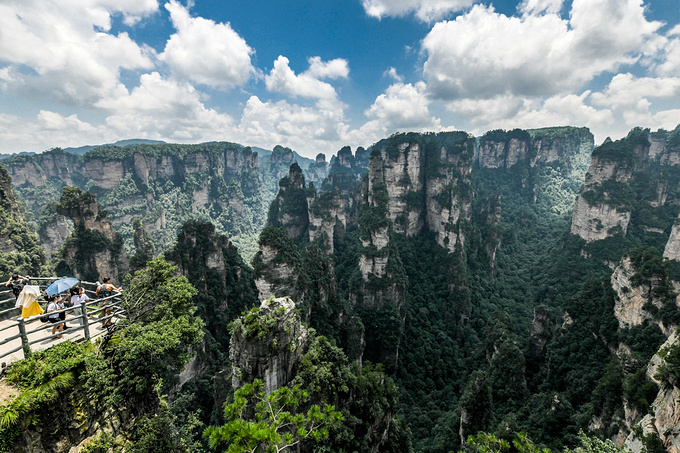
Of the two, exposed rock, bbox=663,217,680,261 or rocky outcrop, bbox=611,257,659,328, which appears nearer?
rocky outcrop, bbox=611,257,659,328

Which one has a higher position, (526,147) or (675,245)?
(526,147)

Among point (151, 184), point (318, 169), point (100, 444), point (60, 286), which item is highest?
point (318, 169)

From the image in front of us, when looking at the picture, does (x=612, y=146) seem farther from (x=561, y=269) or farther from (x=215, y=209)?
(x=215, y=209)

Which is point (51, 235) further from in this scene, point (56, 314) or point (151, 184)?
point (56, 314)

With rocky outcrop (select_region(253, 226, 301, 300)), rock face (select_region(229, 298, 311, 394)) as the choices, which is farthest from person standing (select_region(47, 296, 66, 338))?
rocky outcrop (select_region(253, 226, 301, 300))

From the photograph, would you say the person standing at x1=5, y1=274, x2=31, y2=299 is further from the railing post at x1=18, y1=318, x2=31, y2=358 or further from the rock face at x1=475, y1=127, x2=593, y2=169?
the rock face at x1=475, y1=127, x2=593, y2=169

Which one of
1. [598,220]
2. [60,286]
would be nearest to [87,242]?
[60,286]

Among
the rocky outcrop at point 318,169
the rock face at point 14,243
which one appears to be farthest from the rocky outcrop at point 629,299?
the rocky outcrop at point 318,169
